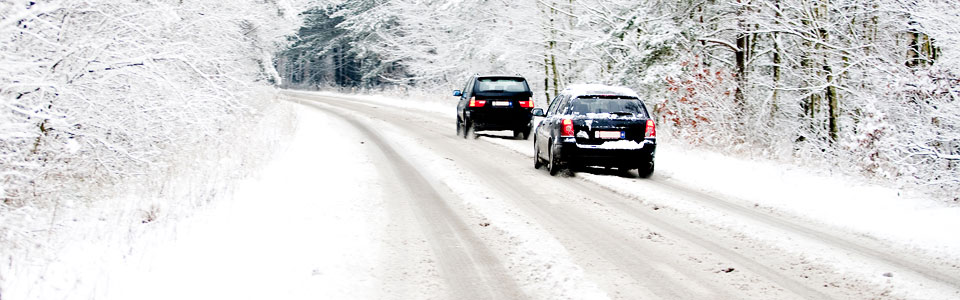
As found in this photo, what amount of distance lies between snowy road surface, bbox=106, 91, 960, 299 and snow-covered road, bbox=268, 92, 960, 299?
0.02 metres

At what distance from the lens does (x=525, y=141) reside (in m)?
20.0

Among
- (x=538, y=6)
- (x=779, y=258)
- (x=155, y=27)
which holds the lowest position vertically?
(x=779, y=258)

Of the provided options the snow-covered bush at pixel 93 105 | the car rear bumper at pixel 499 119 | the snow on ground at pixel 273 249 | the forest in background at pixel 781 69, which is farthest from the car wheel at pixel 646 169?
the car rear bumper at pixel 499 119

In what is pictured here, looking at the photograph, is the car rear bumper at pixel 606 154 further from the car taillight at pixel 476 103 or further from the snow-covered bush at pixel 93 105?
the car taillight at pixel 476 103

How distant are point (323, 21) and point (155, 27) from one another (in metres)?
57.0

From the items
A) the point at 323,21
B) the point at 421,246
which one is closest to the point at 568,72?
the point at 421,246

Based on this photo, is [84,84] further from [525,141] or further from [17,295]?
[525,141]

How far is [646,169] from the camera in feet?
40.2

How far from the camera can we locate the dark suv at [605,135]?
39.8ft

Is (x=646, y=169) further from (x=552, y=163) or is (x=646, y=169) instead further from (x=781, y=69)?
Answer: (x=781, y=69)

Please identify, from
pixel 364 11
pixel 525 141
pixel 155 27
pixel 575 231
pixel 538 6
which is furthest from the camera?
pixel 364 11

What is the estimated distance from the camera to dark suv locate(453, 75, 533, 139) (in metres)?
19.8

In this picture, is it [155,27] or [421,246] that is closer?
[421,246]

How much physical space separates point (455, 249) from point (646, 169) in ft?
20.8
